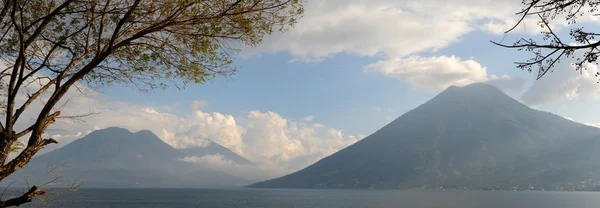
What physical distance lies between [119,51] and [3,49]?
2.52 m

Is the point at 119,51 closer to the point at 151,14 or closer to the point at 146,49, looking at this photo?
the point at 146,49

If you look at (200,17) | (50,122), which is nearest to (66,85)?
(50,122)

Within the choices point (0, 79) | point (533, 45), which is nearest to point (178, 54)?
point (0, 79)

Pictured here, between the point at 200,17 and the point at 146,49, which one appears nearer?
the point at 200,17

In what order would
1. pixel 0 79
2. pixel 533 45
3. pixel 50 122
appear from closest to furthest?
1. pixel 533 45
2. pixel 50 122
3. pixel 0 79

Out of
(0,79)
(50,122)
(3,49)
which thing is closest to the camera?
(50,122)

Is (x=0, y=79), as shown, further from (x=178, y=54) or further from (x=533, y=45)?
(x=533, y=45)

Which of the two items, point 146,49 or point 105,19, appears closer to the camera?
point 105,19

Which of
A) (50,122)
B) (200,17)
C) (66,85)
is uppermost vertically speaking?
(200,17)

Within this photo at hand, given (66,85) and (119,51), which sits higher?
(119,51)

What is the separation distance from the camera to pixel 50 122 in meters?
8.25

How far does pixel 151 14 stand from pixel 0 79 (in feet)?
11.4

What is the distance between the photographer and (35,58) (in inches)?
377

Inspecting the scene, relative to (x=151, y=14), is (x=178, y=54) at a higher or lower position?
lower
